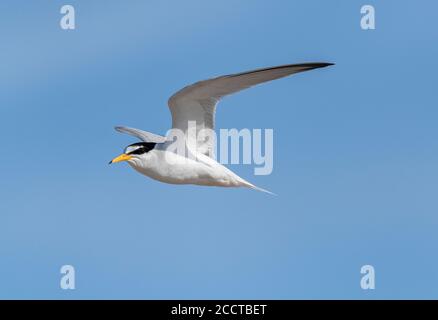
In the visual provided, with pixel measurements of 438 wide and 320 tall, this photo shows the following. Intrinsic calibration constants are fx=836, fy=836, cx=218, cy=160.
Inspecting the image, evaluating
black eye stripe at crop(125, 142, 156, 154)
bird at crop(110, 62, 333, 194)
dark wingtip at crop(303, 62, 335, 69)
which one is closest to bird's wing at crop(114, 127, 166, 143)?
bird at crop(110, 62, 333, 194)

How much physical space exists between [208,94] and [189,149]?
985mm

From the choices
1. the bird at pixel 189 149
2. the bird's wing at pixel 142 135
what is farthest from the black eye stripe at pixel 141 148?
the bird's wing at pixel 142 135

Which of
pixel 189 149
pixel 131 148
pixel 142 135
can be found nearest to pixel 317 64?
pixel 189 149

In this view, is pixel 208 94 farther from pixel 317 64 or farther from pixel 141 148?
pixel 317 64

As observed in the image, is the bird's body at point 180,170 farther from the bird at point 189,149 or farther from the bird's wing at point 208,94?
the bird's wing at point 208,94

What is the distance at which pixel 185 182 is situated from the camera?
1230 centimetres

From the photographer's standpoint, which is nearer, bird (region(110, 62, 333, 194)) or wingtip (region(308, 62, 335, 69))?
wingtip (region(308, 62, 335, 69))

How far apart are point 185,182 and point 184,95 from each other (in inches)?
50.7

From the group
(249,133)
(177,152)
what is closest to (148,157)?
(177,152)

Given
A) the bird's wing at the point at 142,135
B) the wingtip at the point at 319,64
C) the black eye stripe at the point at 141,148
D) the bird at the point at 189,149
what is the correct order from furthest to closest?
the bird's wing at the point at 142,135
the black eye stripe at the point at 141,148
the bird at the point at 189,149
the wingtip at the point at 319,64

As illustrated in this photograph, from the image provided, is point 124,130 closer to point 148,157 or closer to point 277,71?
point 148,157

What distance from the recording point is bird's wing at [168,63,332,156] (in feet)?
36.5

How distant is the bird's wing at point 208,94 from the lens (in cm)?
1113

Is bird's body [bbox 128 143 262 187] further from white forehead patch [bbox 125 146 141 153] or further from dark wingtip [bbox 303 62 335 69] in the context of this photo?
dark wingtip [bbox 303 62 335 69]
